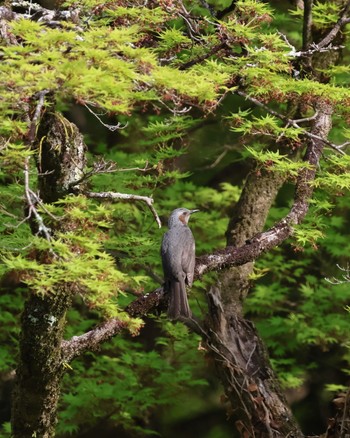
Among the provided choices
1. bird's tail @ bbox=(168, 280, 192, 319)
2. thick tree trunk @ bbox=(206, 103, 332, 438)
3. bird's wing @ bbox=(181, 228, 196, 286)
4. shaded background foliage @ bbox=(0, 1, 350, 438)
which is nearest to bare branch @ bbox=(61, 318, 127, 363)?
bird's tail @ bbox=(168, 280, 192, 319)

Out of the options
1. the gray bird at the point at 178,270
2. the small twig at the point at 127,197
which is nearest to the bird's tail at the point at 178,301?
the gray bird at the point at 178,270

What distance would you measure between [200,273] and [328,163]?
1848 millimetres

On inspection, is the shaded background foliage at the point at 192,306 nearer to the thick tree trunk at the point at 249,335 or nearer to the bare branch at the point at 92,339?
the thick tree trunk at the point at 249,335

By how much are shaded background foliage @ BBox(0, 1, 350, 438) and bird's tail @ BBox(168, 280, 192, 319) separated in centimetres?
89

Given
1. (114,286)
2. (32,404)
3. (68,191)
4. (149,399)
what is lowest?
(149,399)

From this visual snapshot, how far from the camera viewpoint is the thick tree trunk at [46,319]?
6.03 m

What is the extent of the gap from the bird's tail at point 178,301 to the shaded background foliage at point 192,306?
0.89m

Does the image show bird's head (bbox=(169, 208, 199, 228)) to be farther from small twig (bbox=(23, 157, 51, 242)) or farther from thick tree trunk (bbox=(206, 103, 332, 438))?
small twig (bbox=(23, 157, 51, 242))

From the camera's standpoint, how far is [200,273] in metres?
6.90

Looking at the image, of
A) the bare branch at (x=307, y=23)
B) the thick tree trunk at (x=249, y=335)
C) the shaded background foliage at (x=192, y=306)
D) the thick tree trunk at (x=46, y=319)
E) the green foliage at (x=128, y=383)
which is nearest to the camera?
the thick tree trunk at (x=46, y=319)

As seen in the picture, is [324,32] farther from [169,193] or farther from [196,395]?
[196,395]

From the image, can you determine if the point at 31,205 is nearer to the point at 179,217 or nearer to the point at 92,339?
the point at 92,339

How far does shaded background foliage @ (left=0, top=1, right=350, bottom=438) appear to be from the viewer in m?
8.63

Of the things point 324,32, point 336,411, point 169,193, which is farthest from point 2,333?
point 324,32
